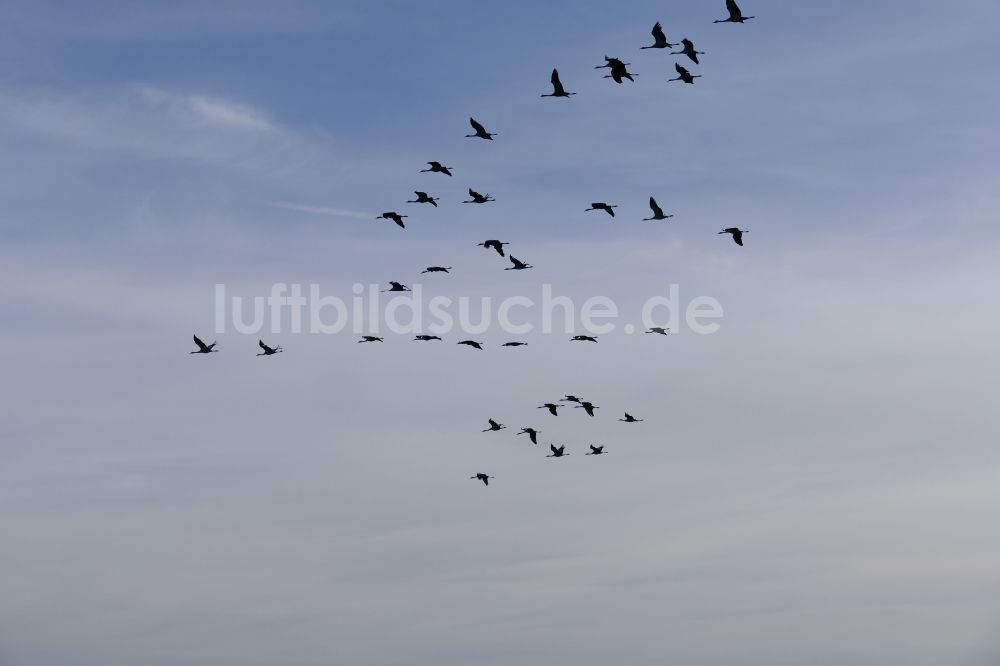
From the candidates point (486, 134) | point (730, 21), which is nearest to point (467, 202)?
point (486, 134)

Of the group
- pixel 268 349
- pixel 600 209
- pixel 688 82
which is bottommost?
pixel 268 349

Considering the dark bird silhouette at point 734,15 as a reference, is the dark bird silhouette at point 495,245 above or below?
below

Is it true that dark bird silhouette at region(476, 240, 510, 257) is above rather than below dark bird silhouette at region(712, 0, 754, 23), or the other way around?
below

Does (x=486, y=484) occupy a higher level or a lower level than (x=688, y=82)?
lower

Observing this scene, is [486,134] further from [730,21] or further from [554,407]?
[554,407]

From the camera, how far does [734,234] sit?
141m

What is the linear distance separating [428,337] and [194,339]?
2470 cm

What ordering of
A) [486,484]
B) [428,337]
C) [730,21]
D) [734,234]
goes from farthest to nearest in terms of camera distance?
[486,484] < [428,337] < [734,234] < [730,21]

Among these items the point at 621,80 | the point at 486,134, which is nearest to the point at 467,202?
the point at 486,134

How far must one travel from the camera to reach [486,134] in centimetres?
13550

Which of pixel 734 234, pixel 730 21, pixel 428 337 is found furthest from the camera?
pixel 428 337

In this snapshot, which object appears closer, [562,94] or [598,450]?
[562,94]

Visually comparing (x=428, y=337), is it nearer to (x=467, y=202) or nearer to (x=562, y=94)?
(x=467, y=202)

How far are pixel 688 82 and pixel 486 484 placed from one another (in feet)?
180
